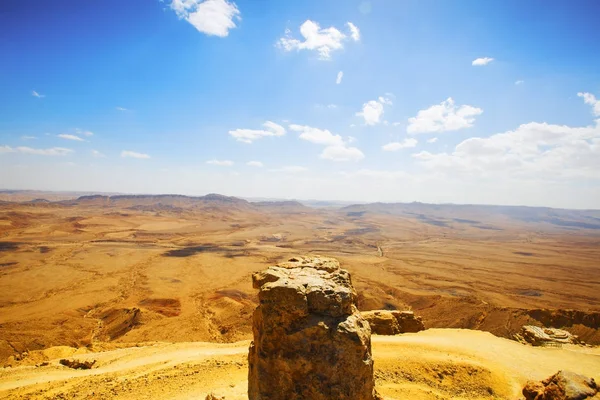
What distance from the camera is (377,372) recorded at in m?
12.5

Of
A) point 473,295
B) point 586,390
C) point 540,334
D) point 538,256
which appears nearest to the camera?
point 586,390

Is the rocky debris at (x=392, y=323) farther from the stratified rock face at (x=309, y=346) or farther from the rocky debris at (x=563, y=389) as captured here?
the stratified rock face at (x=309, y=346)

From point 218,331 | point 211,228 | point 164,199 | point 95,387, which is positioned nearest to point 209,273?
point 218,331

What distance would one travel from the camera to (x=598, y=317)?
25188 mm

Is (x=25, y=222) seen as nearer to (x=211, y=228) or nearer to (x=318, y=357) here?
(x=211, y=228)

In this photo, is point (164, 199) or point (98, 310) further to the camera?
point (164, 199)

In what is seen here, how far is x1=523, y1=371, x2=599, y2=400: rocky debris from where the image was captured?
30.9 feet

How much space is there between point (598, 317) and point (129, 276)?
4932cm

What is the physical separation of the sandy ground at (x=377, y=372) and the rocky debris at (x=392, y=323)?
200 centimetres

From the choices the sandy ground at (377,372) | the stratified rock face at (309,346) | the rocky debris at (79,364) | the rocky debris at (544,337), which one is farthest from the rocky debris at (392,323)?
the rocky debris at (79,364)

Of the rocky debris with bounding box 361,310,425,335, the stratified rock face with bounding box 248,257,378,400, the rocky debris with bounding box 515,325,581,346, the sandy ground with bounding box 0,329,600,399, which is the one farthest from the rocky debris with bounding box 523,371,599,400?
the rocky debris with bounding box 515,325,581,346

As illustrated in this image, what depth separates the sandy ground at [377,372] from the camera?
11.5 meters

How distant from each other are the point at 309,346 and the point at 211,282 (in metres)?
34.7

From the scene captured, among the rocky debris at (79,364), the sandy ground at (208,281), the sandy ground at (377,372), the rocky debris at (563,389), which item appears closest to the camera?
the rocky debris at (563,389)
